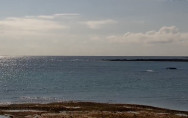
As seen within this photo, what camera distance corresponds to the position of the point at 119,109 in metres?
47.8

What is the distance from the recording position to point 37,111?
45188 millimetres

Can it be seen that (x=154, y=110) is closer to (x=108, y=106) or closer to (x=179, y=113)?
(x=179, y=113)

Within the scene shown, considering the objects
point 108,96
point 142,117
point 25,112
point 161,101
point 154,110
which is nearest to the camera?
point 142,117

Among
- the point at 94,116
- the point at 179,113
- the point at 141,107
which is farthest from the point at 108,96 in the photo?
the point at 94,116

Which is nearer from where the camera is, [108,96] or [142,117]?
[142,117]

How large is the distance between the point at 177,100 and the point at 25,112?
28.5 metres

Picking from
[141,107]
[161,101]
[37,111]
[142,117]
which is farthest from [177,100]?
[37,111]

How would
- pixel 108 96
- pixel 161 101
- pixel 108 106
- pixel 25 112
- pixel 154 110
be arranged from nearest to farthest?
pixel 25 112
pixel 154 110
pixel 108 106
pixel 161 101
pixel 108 96

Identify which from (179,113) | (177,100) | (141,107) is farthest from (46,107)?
(177,100)

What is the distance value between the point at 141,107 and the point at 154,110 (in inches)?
105

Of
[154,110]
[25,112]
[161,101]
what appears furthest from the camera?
[161,101]

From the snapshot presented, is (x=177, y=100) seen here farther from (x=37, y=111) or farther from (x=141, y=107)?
(x=37, y=111)

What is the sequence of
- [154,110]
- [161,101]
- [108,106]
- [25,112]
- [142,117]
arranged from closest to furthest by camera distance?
1. [142,117]
2. [25,112]
3. [154,110]
4. [108,106]
5. [161,101]

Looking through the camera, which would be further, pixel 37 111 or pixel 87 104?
pixel 87 104
